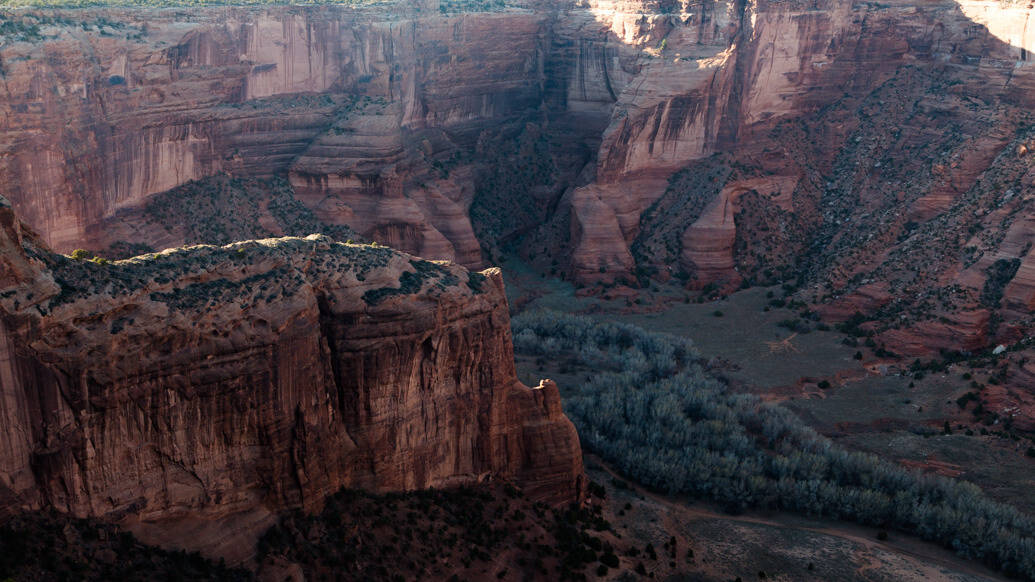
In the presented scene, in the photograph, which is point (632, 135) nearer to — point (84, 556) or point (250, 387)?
point (250, 387)

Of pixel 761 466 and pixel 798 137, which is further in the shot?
pixel 798 137

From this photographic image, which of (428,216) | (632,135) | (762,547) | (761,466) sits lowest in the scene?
(762,547)

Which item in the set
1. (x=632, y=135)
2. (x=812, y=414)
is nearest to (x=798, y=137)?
(x=632, y=135)

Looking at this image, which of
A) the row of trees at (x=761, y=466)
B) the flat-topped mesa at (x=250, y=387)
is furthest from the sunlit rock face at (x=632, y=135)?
the flat-topped mesa at (x=250, y=387)

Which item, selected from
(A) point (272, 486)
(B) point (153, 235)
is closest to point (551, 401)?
(A) point (272, 486)

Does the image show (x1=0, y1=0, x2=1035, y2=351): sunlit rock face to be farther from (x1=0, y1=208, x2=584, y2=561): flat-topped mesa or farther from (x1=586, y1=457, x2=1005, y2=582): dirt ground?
(x1=0, y1=208, x2=584, y2=561): flat-topped mesa

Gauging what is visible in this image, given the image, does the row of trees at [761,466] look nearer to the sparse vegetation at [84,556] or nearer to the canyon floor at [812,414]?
the canyon floor at [812,414]
